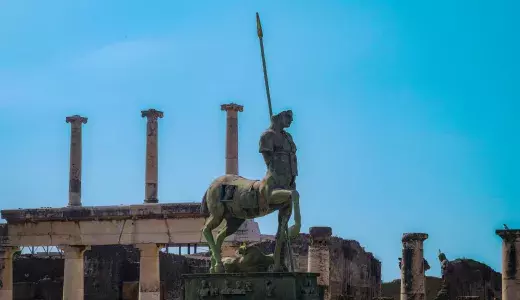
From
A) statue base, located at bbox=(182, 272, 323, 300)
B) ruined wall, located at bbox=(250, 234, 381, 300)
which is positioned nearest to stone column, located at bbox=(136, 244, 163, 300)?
ruined wall, located at bbox=(250, 234, 381, 300)

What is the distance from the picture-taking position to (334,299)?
1191 inches

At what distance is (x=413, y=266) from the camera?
2505cm

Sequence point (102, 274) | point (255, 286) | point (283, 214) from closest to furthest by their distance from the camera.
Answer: point (255, 286) → point (283, 214) → point (102, 274)

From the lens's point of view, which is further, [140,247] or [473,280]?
[473,280]

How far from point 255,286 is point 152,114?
1752 centimetres

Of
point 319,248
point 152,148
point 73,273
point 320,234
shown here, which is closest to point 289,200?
point 320,234

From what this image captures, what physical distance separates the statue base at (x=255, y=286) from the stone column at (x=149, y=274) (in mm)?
13419

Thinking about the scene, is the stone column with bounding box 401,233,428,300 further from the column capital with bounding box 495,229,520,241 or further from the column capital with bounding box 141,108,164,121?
the column capital with bounding box 141,108,164,121

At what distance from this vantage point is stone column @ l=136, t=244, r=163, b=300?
27734mm

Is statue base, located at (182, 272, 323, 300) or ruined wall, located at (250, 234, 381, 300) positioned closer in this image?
statue base, located at (182, 272, 323, 300)

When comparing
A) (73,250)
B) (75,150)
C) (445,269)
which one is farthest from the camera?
(445,269)

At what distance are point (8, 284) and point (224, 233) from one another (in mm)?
15942

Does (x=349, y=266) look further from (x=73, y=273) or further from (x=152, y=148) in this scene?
(x=73, y=273)

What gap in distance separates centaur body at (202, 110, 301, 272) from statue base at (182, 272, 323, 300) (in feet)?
1.10
